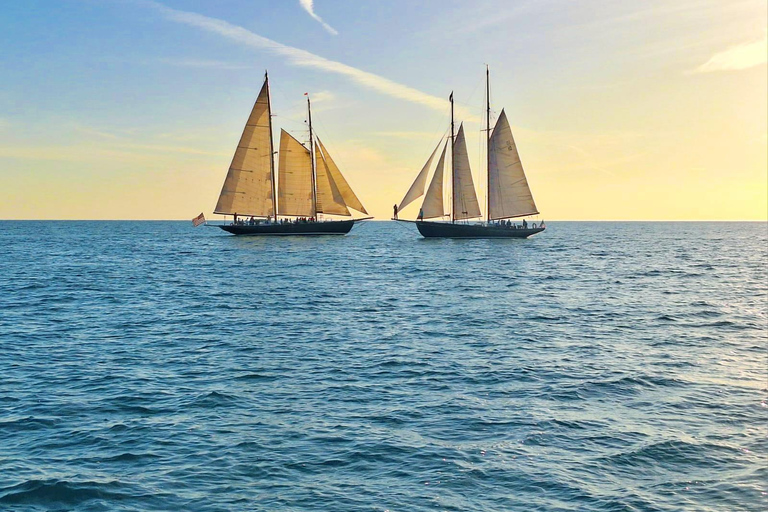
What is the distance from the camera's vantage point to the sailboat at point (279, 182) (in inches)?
3834

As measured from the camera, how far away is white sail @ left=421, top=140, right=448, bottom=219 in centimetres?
9094

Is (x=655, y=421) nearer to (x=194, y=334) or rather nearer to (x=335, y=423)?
(x=335, y=423)

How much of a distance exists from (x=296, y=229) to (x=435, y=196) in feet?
87.3

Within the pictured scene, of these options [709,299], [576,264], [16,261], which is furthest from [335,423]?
[16,261]

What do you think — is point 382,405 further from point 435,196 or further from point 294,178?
point 294,178

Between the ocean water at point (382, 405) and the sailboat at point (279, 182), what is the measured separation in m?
61.2

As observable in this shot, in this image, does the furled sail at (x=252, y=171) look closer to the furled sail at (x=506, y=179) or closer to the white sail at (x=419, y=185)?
the white sail at (x=419, y=185)

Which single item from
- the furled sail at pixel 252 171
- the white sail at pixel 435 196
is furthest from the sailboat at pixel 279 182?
the white sail at pixel 435 196

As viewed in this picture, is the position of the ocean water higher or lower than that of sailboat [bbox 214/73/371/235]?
lower

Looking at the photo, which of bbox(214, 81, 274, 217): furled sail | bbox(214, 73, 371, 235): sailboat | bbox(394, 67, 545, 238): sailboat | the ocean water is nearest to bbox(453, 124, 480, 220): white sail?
bbox(394, 67, 545, 238): sailboat

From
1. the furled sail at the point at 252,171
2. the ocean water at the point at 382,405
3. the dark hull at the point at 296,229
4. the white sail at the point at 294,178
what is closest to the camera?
the ocean water at the point at 382,405

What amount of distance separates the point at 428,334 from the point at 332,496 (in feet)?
54.2

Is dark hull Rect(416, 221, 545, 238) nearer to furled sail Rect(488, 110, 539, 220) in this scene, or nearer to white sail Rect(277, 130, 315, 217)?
furled sail Rect(488, 110, 539, 220)

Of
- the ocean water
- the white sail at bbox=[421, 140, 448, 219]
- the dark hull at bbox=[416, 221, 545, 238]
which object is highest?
the white sail at bbox=[421, 140, 448, 219]
